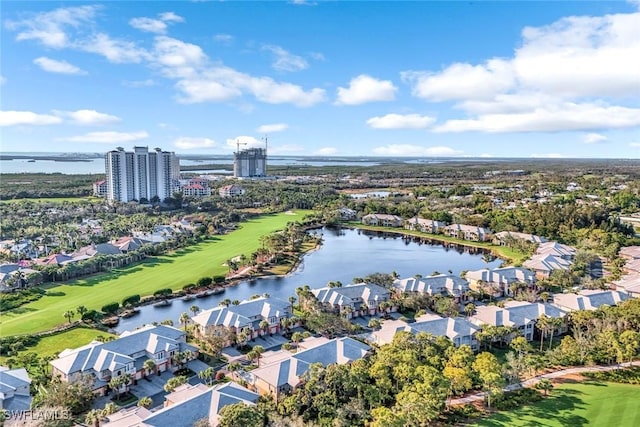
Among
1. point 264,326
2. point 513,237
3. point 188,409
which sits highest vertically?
point 513,237

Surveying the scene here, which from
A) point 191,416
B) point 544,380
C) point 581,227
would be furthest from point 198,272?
point 581,227

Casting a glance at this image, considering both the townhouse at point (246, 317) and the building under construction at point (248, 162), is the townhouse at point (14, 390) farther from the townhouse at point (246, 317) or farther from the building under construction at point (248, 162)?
the building under construction at point (248, 162)

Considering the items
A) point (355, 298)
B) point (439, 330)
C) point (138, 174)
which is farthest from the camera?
point (138, 174)

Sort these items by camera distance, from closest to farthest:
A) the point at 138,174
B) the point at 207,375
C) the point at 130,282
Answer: the point at 207,375 < the point at 130,282 < the point at 138,174

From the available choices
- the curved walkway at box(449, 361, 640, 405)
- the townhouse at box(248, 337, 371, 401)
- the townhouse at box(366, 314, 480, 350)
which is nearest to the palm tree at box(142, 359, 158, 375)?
the townhouse at box(248, 337, 371, 401)

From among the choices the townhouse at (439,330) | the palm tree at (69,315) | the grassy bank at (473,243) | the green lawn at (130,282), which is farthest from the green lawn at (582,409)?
the green lawn at (130,282)

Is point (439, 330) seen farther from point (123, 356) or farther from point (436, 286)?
point (123, 356)

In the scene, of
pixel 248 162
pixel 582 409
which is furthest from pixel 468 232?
pixel 248 162

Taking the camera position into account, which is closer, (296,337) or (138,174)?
(296,337)

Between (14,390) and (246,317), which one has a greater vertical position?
(246,317)
